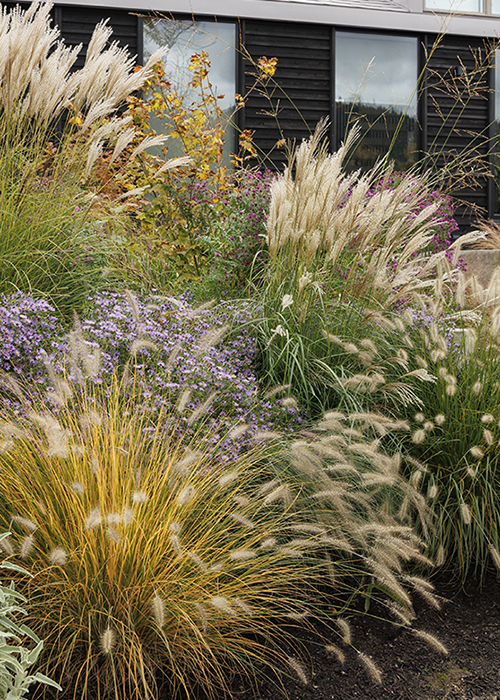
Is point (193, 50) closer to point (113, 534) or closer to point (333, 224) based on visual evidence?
point (333, 224)

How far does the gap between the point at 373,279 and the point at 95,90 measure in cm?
210

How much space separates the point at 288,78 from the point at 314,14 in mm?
895

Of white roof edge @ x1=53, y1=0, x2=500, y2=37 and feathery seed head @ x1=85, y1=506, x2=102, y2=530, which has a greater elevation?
white roof edge @ x1=53, y1=0, x2=500, y2=37

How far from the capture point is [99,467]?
1979 mm

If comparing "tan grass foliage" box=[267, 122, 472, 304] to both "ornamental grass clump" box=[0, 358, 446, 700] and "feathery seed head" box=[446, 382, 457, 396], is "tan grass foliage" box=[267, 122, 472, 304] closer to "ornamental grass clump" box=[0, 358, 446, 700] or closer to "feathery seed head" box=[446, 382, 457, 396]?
"feathery seed head" box=[446, 382, 457, 396]

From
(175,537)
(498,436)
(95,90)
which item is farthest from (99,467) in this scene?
(95,90)

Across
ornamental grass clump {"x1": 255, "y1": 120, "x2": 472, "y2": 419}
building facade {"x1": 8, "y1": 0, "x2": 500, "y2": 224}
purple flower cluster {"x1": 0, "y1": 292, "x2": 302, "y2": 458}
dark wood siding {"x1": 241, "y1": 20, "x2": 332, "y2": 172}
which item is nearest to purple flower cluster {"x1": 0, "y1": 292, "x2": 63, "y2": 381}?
purple flower cluster {"x1": 0, "y1": 292, "x2": 302, "y2": 458}

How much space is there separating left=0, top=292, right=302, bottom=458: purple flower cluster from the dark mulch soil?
0.83 metres

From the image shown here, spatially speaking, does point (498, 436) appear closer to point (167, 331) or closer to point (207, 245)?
Result: point (167, 331)

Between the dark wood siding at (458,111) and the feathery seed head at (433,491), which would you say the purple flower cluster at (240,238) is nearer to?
the feathery seed head at (433,491)

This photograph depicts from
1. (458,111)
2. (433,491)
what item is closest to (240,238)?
(433,491)

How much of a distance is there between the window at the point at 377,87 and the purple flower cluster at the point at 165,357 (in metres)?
6.98

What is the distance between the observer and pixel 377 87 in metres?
9.46

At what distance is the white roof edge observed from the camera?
841 cm
